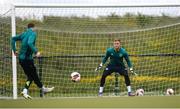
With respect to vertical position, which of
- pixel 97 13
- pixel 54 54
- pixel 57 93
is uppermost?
pixel 97 13

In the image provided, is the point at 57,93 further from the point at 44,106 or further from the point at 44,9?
the point at 44,106

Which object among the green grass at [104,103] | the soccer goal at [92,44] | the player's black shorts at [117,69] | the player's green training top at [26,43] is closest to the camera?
the green grass at [104,103]

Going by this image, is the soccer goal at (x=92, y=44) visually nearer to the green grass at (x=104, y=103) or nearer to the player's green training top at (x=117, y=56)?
the player's green training top at (x=117, y=56)

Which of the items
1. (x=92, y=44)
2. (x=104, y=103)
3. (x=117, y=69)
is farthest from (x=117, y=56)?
(x=104, y=103)

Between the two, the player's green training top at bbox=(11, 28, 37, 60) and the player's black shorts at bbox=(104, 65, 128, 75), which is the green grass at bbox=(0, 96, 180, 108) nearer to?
the player's green training top at bbox=(11, 28, 37, 60)

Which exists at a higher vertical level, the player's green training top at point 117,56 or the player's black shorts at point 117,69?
the player's green training top at point 117,56

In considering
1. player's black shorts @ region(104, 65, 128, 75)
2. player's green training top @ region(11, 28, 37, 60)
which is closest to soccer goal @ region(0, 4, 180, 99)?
player's black shorts @ region(104, 65, 128, 75)

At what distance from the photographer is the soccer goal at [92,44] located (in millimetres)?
13773

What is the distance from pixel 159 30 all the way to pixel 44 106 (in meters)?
8.79

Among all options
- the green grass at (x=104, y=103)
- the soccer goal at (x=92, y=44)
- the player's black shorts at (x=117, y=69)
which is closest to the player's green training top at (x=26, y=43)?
the soccer goal at (x=92, y=44)

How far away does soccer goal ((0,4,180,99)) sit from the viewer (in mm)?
13773

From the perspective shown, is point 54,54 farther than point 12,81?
Yes

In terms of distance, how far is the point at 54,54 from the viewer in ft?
50.9
